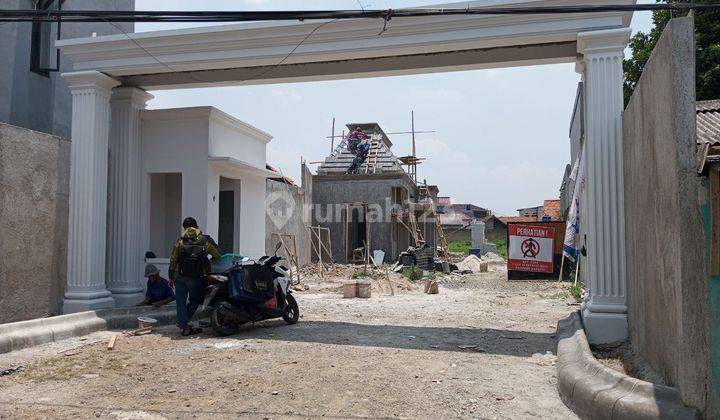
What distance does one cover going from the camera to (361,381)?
5.22 meters

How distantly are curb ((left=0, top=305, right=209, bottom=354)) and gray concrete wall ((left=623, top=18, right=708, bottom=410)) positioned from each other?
570 centimetres

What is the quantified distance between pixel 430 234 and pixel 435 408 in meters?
29.7

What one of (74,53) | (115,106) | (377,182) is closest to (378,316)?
(115,106)

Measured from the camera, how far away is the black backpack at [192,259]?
298 inches

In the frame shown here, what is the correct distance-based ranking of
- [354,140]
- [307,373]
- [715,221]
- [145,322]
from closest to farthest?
1. [715,221]
2. [307,373]
3. [145,322]
4. [354,140]

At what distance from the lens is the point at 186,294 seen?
777cm

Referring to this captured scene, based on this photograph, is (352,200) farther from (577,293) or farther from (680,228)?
(680,228)

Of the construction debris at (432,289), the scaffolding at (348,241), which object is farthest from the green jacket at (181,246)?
the scaffolding at (348,241)

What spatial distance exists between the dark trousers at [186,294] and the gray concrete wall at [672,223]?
5358 millimetres

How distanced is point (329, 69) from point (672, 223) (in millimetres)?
5822

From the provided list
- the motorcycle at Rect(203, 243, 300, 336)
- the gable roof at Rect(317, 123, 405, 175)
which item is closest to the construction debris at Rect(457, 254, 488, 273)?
the gable roof at Rect(317, 123, 405, 175)

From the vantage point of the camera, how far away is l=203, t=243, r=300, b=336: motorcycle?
24.5 feet

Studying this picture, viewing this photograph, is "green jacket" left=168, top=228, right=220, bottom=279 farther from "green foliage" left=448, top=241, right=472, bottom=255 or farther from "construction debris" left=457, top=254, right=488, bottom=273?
"green foliage" left=448, top=241, right=472, bottom=255

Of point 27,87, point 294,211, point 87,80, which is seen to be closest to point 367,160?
point 294,211
